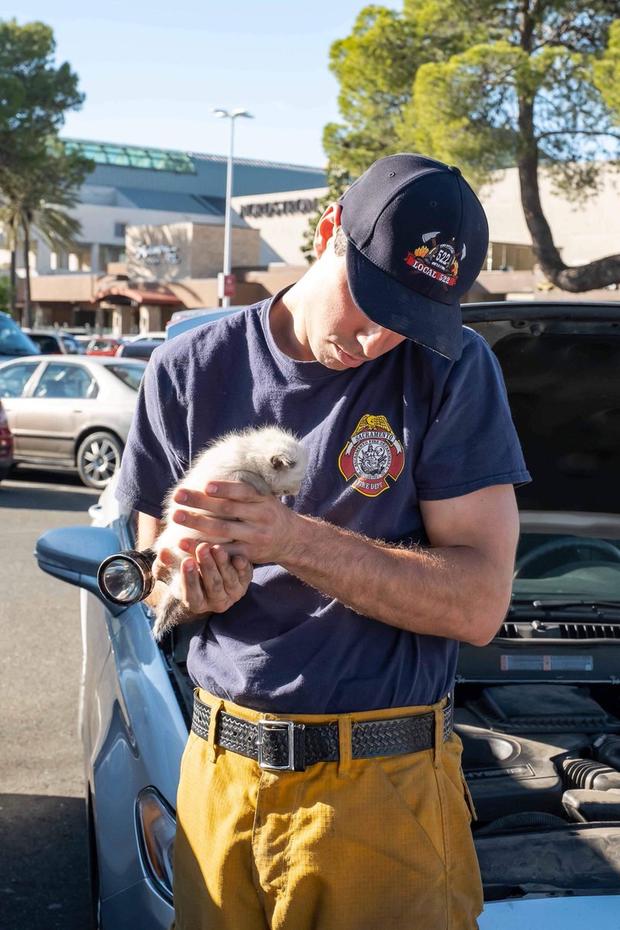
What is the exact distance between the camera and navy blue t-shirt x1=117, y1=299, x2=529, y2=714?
191cm

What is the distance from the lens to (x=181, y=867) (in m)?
2.05

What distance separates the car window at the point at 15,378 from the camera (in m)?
14.7

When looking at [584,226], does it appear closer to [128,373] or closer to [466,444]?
[128,373]

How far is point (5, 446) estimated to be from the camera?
1311 cm

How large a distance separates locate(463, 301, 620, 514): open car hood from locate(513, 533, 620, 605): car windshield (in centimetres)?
13

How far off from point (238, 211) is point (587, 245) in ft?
102

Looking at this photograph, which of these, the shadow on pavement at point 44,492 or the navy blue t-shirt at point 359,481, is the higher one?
the navy blue t-shirt at point 359,481

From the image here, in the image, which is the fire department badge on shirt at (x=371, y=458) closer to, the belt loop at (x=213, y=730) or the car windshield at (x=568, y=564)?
the belt loop at (x=213, y=730)

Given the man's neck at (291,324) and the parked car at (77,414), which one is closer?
the man's neck at (291,324)

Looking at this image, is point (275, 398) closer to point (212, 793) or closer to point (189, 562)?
point (189, 562)

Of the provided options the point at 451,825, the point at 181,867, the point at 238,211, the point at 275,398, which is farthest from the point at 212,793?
the point at 238,211

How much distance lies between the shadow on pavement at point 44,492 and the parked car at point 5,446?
0.33 meters

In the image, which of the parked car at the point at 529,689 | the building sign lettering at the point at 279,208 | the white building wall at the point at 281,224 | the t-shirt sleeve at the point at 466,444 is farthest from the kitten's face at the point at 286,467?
the white building wall at the point at 281,224

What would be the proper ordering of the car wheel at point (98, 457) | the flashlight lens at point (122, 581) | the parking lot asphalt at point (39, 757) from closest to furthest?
1. the flashlight lens at point (122, 581)
2. the parking lot asphalt at point (39, 757)
3. the car wheel at point (98, 457)
